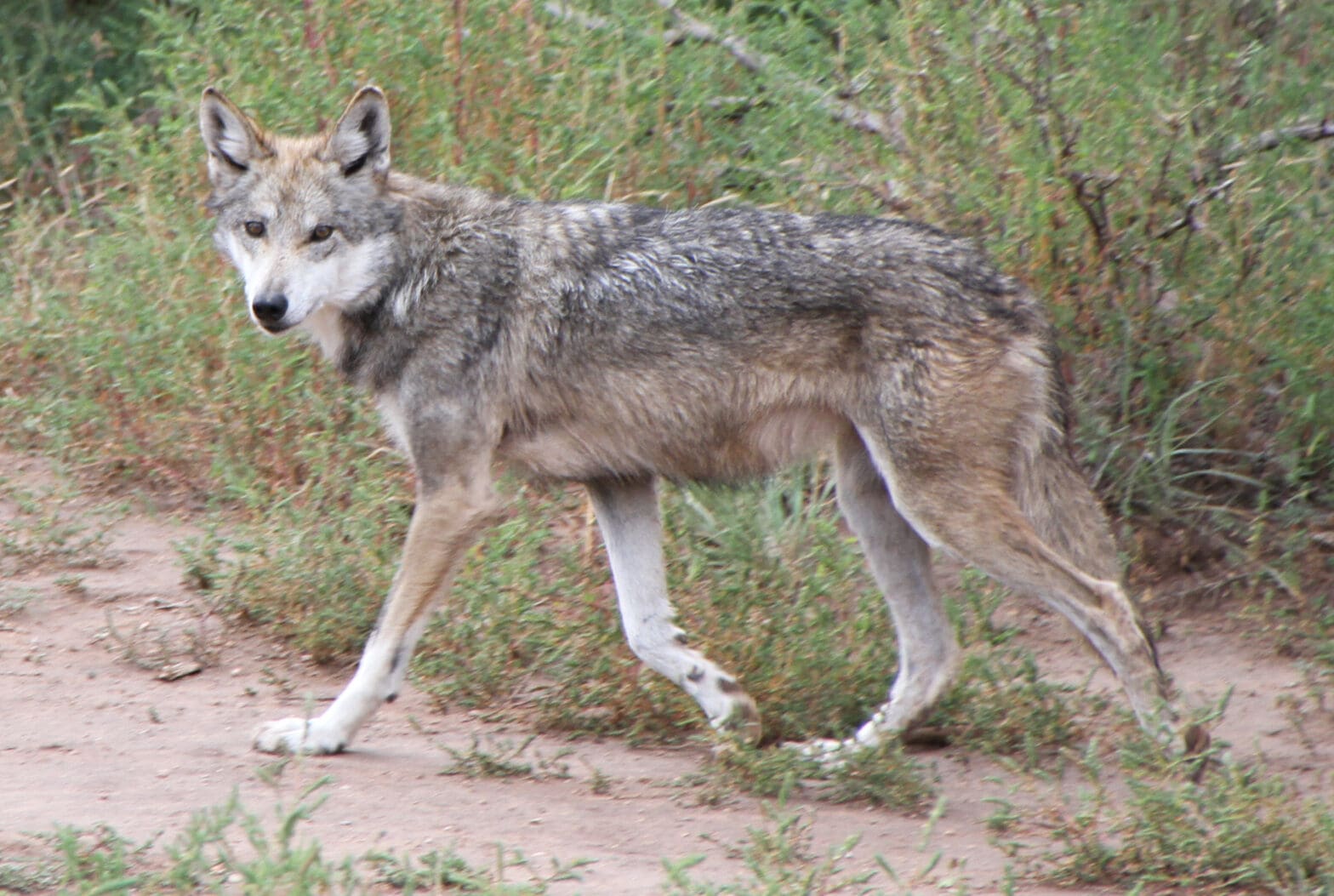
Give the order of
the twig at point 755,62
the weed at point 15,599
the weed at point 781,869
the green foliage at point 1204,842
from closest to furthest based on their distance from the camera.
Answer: the weed at point 781,869 → the green foliage at point 1204,842 → the weed at point 15,599 → the twig at point 755,62

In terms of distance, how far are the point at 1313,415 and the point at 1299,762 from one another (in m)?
1.55

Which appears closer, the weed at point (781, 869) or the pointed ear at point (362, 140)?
the weed at point (781, 869)

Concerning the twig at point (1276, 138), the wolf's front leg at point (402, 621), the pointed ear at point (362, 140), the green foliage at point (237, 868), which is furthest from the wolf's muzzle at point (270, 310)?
the twig at point (1276, 138)

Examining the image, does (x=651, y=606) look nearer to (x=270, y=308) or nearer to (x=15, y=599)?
(x=270, y=308)

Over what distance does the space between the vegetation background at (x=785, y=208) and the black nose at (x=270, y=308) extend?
55.3 inches

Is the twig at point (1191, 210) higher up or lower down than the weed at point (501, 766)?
higher up

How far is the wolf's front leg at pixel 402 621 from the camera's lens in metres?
5.04

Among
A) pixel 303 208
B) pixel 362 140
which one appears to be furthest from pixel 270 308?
pixel 362 140

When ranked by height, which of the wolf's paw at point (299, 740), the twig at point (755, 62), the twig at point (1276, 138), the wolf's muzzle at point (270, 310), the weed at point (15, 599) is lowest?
the wolf's paw at point (299, 740)

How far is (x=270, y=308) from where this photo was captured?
498 cm

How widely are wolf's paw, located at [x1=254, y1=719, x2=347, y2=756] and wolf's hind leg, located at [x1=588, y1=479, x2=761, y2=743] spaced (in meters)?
1.06

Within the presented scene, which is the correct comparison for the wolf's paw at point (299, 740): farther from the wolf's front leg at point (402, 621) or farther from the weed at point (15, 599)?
the weed at point (15, 599)

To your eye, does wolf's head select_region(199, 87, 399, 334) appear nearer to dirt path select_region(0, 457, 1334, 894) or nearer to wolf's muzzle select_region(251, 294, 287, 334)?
wolf's muzzle select_region(251, 294, 287, 334)

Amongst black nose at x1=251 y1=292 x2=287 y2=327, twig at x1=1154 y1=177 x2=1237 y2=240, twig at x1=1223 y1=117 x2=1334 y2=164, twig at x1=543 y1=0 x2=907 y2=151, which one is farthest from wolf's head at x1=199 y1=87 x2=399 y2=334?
twig at x1=1223 y1=117 x2=1334 y2=164
